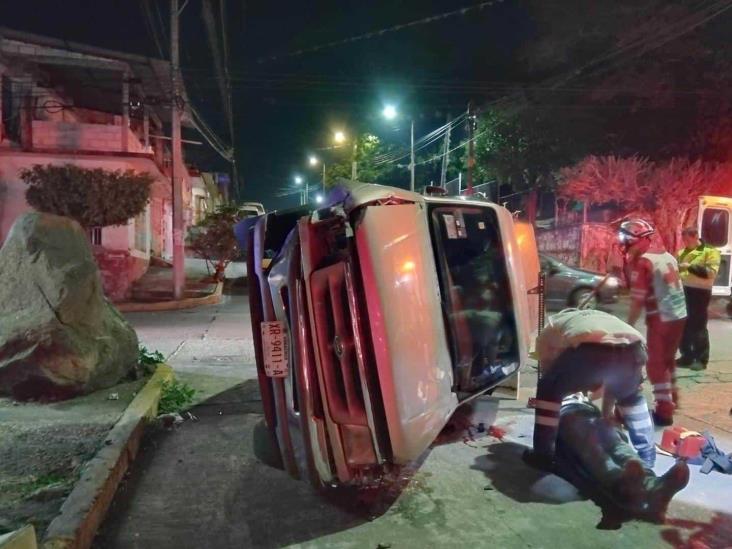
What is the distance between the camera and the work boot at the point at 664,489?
134 inches

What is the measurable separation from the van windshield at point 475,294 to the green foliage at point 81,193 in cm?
1191

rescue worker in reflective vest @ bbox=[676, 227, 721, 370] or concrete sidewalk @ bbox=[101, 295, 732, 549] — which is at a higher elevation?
rescue worker in reflective vest @ bbox=[676, 227, 721, 370]

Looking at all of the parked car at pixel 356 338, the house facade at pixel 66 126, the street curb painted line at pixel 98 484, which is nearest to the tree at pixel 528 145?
the house facade at pixel 66 126

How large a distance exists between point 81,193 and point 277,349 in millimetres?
12915

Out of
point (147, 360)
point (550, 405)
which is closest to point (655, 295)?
point (550, 405)

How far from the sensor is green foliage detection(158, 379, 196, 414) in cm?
582

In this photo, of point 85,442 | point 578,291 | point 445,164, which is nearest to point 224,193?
point 445,164

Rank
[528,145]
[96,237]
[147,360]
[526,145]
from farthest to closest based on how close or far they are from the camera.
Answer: [526,145] → [528,145] → [96,237] → [147,360]

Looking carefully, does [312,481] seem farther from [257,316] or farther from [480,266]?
[480,266]

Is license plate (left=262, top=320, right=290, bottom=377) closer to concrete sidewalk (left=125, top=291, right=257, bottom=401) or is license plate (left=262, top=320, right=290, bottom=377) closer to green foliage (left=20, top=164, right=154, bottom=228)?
concrete sidewalk (left=125, top=291, right=257, bottom=401)

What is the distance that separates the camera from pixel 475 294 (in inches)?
193

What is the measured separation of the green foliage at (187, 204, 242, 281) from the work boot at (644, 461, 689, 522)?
16.0 m

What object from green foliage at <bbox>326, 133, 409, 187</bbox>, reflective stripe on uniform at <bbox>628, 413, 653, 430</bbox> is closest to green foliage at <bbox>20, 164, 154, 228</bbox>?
reflective stripe on uniform at <bbox>628, 413, 653, 430</bbox>

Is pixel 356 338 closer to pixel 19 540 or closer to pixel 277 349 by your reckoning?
pixel 277 349
